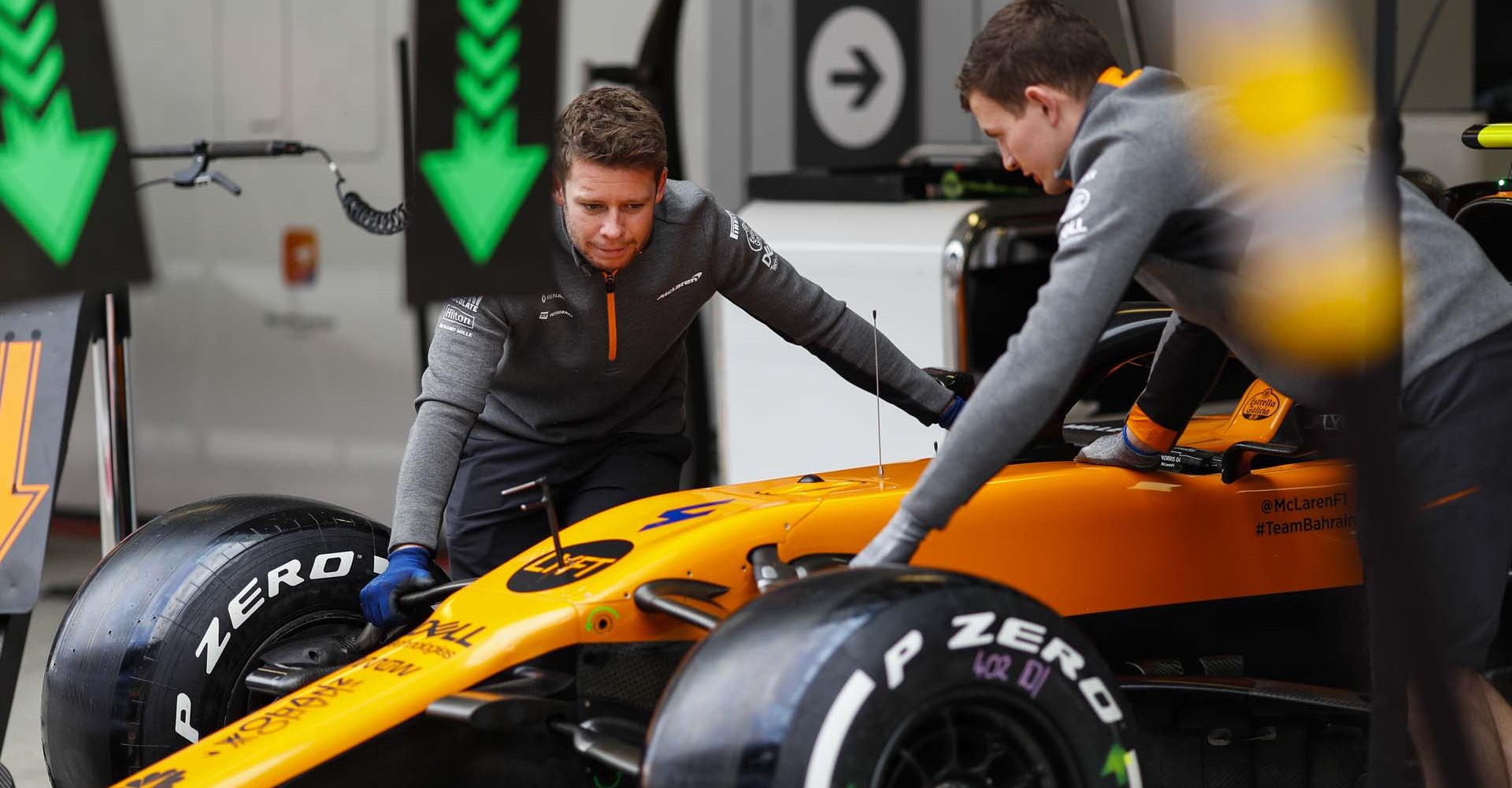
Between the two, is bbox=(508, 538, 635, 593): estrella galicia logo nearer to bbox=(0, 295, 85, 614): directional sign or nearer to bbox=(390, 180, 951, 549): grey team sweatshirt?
bbox=(390, 180, 951, 549): grey team sweatshirt

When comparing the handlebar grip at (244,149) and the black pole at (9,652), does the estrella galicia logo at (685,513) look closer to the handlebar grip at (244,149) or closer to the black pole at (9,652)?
the black pole at (9,652)

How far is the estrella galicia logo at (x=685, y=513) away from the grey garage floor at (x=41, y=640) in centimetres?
134

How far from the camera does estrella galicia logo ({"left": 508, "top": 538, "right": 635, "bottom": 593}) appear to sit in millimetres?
2451

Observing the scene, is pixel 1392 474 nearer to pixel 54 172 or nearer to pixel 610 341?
pixel 54 172

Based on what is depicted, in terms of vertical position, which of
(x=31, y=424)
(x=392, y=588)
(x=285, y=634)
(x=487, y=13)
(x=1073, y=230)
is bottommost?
(x=285, y=634)

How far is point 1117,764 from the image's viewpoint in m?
2.06

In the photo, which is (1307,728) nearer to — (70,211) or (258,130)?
(70,211)

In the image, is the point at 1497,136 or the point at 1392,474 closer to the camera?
the point at 1392,474

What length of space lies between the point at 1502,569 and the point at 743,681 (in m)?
1.08

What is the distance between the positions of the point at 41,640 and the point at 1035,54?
3.98 metres

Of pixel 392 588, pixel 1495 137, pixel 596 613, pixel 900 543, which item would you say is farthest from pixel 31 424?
pixel 1495 137

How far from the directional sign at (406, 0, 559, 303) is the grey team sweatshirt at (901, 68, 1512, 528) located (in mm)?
751

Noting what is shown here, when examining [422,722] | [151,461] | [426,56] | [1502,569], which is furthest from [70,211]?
[151,461]

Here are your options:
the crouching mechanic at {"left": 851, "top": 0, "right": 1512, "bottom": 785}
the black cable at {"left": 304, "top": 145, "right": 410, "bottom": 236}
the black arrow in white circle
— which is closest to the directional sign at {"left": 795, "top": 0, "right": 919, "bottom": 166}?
the black arrow in white circle
